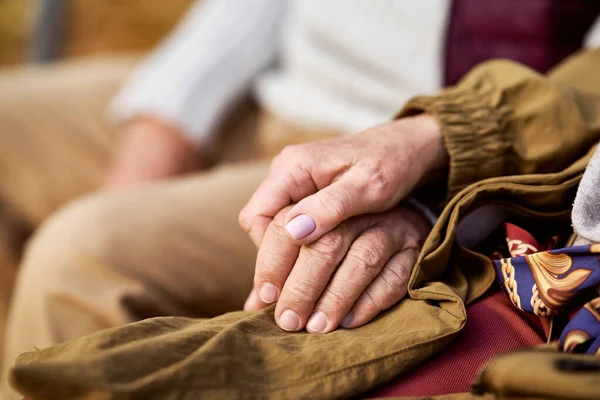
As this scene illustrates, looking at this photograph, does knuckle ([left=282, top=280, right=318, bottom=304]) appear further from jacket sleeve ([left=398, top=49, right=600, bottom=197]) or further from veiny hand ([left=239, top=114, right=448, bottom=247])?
jacket sleeve ([left=398, top=49, right=600, bottom=197])

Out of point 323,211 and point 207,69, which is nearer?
point 323,211

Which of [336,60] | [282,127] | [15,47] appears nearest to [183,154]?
[282,127]

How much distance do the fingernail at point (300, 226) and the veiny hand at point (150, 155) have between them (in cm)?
62

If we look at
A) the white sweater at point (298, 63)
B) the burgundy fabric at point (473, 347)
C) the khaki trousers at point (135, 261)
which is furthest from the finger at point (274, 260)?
the white sweater at point (298, 63)

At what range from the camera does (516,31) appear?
31.6 inches

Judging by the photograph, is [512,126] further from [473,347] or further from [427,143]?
[473,347]

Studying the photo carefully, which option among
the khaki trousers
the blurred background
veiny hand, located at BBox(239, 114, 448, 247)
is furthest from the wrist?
the blurred background

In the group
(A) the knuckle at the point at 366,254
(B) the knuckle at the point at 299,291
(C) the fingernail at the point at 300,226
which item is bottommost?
(B) the knuckle at the point at 299,291

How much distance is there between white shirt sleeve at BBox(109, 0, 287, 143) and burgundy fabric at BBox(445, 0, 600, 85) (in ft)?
1.26

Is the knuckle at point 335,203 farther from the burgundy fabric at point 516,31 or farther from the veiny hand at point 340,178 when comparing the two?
the burgundy fabric at point 516,31

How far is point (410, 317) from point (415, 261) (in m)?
0.06

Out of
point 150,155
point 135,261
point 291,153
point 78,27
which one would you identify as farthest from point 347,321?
point 78,27

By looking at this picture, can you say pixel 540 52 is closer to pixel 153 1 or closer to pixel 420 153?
pixel 420 153

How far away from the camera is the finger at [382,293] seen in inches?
17.4
